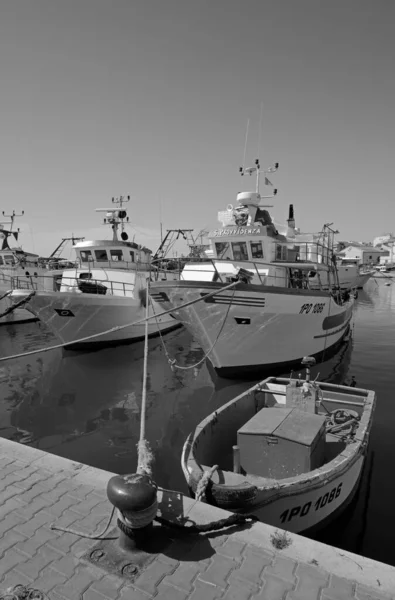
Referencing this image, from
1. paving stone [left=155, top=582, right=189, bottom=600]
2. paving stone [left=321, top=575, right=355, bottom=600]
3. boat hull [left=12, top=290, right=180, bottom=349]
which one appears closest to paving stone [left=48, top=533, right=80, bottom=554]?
paving stone [left=155, top=582, right=189, bottom=600]

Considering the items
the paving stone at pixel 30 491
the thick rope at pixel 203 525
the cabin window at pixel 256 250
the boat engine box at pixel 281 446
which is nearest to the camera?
the thick rope at pixel 203 525

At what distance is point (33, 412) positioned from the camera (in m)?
9.84

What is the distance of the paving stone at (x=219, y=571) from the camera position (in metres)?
3.07

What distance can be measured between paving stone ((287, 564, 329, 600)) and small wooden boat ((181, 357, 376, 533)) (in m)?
0.96

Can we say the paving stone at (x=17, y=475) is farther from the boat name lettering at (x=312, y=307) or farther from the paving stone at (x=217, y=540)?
the boat name lettering at (x=312, y=307)

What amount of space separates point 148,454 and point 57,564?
140 cm

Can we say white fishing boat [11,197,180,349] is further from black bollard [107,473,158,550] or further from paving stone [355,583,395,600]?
paving stone [355,583,395,600]

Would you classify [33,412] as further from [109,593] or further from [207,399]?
[109,593]

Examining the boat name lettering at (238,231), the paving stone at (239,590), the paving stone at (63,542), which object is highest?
the boat name lettering at (238,231)

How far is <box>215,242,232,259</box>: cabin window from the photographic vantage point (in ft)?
48.7

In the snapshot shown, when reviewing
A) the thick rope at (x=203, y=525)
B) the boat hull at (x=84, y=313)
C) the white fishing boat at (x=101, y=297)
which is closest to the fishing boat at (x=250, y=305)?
the white fishing boat at (x=101, y=297)

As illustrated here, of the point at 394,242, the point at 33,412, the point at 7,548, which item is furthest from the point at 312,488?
the point at 394,242

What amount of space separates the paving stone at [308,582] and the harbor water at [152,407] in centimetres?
221

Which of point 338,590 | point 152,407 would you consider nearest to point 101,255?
point 152,407
